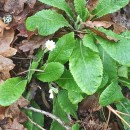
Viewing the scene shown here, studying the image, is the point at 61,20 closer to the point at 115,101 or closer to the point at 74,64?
the point at 74,64

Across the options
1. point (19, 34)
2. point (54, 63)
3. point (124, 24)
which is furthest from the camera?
point (124, 24)

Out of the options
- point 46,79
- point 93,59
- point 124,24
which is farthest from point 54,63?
point 124,24

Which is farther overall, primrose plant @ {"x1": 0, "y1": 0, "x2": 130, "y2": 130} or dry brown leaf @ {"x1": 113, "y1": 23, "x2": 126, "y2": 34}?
dry brown leaf @ {"x1": 113, "y1": 23, "x2": 126, "y2": 34}

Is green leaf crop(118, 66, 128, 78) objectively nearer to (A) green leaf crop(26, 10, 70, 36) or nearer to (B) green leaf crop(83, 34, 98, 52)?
(B) green leaf crop(83, 34, 98, 52)

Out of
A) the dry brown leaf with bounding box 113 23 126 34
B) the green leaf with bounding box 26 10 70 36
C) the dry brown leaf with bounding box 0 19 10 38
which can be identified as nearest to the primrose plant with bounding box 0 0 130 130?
the green leaf with bounding box 26 10 70 36

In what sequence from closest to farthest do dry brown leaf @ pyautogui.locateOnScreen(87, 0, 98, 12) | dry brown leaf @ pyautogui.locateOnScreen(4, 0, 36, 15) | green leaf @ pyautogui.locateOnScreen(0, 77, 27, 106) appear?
green leaf @ pyautogui.locateOnScreen(0, 77, 27, 106) < dry brown leaf @ pyautogui.locateOnScreen(4, 0, 36, 15) < dry brown leaf @ pyautogui.locateOnScreen(87, 0, 98, 12)

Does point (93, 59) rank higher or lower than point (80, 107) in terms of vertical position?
higher

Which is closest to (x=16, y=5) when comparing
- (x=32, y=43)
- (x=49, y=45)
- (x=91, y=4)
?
(x=32, y=43)

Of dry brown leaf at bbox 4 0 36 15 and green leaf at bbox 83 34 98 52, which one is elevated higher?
dry brown leaf at bbox 4 0 36 15
